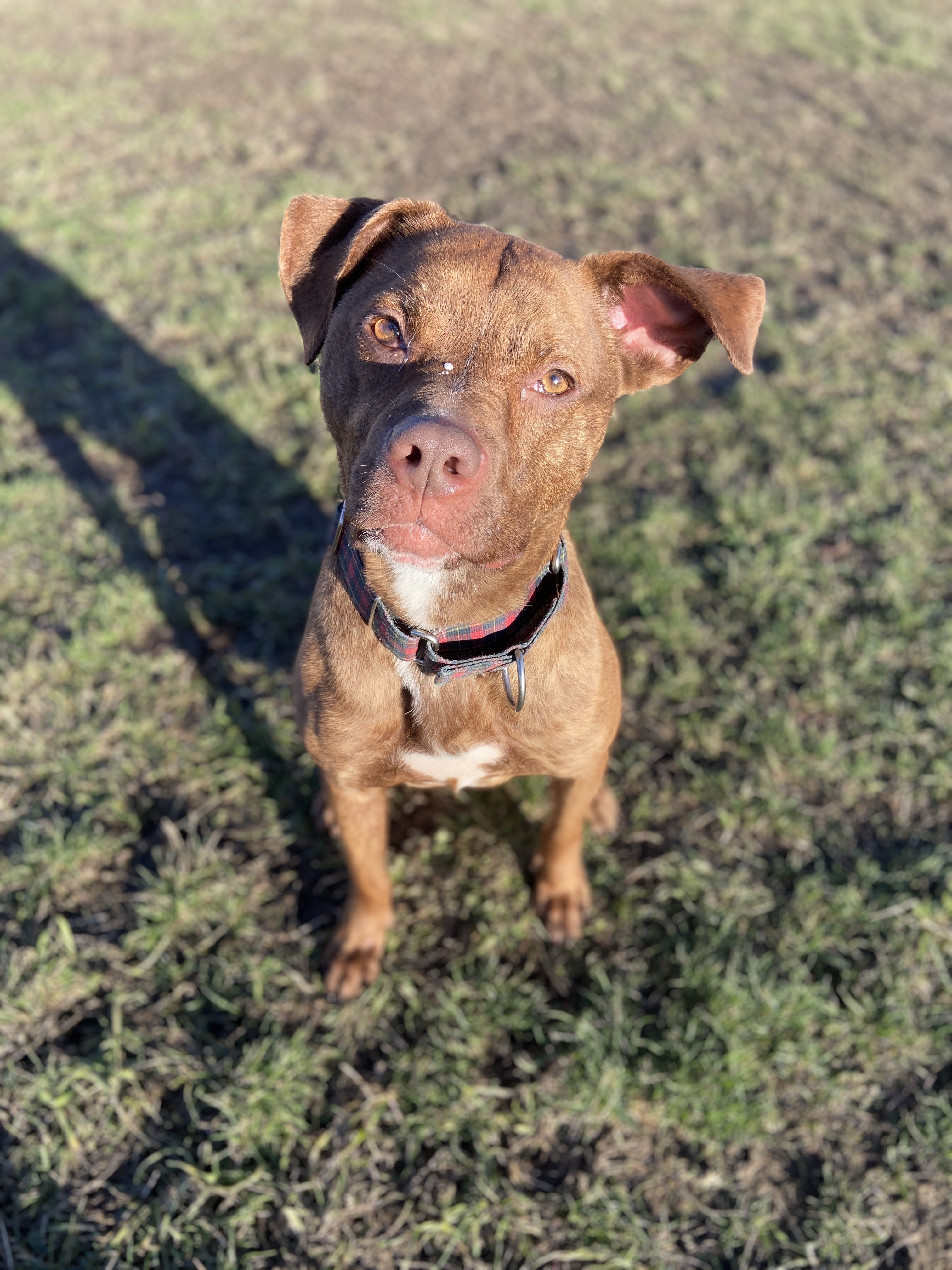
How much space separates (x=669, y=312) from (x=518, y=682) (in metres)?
1.14

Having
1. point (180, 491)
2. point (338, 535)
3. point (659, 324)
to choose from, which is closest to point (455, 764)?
point (338, 535)

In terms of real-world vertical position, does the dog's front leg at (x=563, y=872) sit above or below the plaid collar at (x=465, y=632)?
below

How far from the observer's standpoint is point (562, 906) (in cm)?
332

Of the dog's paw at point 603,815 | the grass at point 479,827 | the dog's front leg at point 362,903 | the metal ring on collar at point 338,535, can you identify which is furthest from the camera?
the dog's paw at point 603,815

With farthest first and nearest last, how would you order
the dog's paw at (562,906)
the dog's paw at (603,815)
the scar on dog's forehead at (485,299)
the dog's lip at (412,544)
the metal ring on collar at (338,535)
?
the dog's paw at (603,815), the dog's paw at (562,906), the metal ring on collar at (338,535), the scar on dog's forehead at (485,299), the dog's lip at (412,544)

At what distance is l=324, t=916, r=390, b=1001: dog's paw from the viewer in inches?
123

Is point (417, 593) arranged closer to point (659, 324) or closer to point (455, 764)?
point (455, 764)

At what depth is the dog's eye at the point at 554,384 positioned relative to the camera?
2221mm

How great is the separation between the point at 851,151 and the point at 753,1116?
28.4 feet

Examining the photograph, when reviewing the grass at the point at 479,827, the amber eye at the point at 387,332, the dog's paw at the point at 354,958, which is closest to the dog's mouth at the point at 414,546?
the amber eye at the point at 387,332

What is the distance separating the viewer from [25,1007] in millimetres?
2980

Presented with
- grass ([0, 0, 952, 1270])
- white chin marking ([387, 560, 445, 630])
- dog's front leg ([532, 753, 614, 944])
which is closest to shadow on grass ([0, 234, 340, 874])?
grass ([0, 0, 952, 1270])

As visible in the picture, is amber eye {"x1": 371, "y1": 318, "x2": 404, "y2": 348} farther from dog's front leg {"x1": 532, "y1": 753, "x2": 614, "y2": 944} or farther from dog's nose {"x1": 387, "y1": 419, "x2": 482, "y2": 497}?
dog's front leg {"x1": 532, "y1": 753, "x2": 614, "y2": 944}

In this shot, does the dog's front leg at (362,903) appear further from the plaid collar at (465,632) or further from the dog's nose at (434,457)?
the dog's nose at (434,457)
